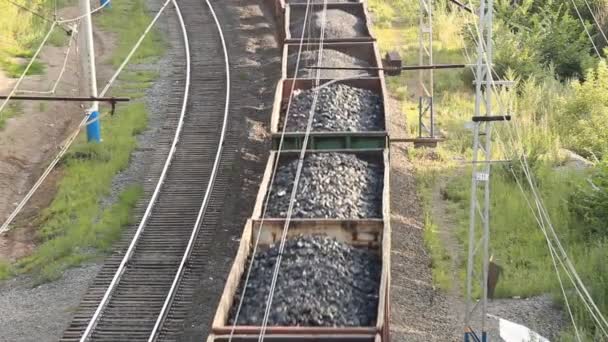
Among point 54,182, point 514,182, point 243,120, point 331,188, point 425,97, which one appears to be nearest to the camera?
point 331,188

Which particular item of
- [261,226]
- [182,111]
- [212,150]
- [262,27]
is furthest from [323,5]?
[261,226]

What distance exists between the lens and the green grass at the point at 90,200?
1501cm

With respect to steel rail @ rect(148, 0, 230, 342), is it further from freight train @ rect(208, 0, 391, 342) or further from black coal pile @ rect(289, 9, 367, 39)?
black coal pile @ rect(289, 9, 367, 39)

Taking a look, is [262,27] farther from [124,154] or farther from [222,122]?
[124,154]

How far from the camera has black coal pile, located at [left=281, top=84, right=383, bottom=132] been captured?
1594 centimetres

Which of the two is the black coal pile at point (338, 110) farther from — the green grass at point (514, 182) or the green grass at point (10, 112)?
the green grass at point (10, 112)

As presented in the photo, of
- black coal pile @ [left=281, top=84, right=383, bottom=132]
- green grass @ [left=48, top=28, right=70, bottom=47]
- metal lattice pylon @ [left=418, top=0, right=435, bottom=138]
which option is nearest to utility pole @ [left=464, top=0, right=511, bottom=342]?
black coal pile @ [left=281, top=84, right=383, bottom=132]

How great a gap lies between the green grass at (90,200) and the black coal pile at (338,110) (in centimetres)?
358

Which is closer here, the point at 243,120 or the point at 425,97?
the point at 243,120

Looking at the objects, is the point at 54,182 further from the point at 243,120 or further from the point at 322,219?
the point at 322,219

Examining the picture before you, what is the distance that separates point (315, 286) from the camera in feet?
34.2

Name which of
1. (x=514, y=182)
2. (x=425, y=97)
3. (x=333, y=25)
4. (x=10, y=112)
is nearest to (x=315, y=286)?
(x=514, y=182)

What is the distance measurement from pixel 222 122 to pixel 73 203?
444cm

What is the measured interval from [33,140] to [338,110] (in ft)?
27.9
